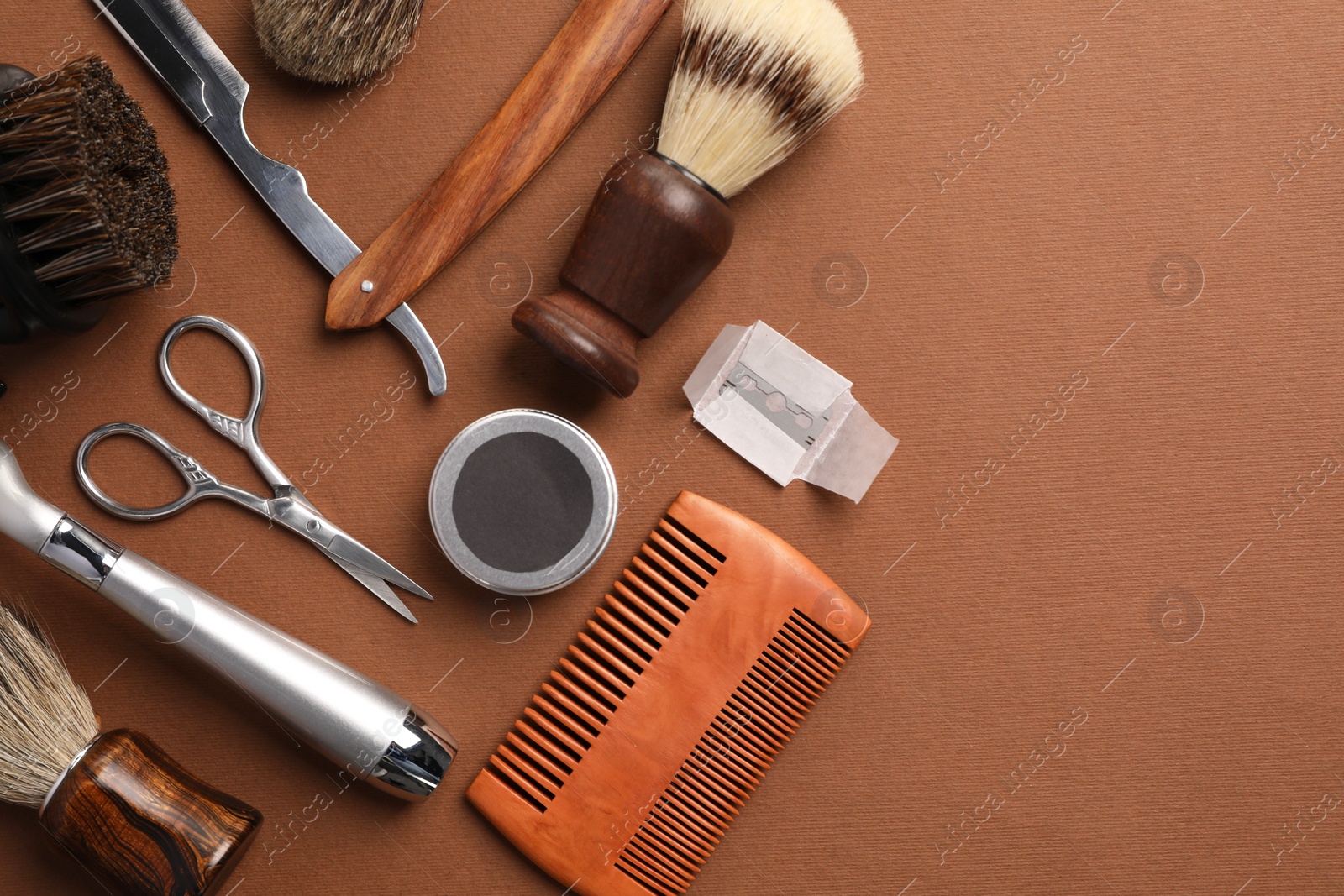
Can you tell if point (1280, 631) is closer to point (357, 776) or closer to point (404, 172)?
point (357, 776)

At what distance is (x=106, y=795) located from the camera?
1.07 m

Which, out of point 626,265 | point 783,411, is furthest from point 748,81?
point 783,411

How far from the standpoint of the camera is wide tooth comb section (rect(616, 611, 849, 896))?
1233 mm

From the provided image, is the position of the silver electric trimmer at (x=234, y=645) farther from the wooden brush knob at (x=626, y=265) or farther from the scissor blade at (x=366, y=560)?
the wooden brush knob at (x=626, y=265)

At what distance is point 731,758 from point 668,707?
0.12m

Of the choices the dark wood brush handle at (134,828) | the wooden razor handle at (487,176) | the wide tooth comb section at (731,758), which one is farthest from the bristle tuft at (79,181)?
the wide tooth comb section at (731,758)

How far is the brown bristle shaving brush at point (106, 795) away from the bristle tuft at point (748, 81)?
1.03 m

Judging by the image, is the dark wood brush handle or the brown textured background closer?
the dark wood brush handle

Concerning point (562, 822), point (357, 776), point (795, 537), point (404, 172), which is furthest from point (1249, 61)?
point (357, 776)

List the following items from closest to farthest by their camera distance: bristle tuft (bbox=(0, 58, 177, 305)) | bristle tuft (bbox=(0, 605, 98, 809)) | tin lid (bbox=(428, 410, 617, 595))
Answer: bristle tuft (bbox=(0, 58, 177, 305)), bristle tuft (bbox=(0, 605, 98, 809)), tin lid (bbox=(428, 410, 617, 595))

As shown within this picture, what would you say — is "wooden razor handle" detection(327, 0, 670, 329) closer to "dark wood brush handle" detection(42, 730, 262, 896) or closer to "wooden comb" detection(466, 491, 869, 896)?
"wooden comb" detection(466, 491, 869, 896)

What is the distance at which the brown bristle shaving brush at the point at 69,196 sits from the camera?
Result: 3.20ft

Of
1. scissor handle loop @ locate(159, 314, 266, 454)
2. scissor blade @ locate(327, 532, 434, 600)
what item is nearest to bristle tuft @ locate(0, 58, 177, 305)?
scissor handle loop @ locate(159, 314, 266, 454)

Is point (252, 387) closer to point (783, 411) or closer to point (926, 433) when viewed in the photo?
point (783, 411)
